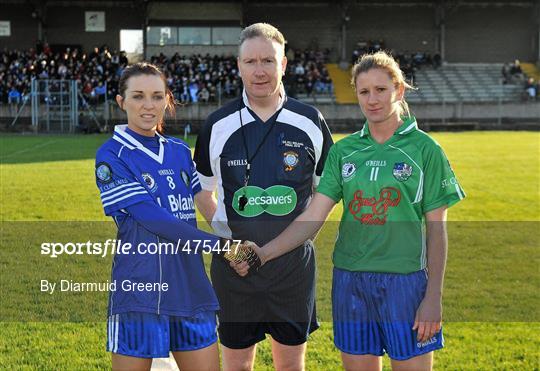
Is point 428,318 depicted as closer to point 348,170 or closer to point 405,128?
point 348,170

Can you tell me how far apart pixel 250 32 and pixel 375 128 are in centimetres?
85

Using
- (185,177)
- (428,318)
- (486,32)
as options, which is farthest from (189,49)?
(428,318)

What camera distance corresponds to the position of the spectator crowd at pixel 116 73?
123ft

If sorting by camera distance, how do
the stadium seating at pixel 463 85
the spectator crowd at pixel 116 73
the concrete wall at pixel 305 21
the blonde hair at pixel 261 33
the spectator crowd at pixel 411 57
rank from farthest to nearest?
the concrete wall at pixel 305 21, the spectator crowd at pixel 411 57, the stadium seating at pixel 463 85, the spectator crowd at pixel 116 73, the blonde hair at pixel 261 33

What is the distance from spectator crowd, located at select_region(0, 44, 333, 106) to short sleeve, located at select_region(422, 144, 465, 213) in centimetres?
3393

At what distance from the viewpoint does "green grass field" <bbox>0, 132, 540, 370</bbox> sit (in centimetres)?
513

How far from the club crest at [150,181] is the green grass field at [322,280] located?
197 centimetres

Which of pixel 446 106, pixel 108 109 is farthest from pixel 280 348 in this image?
pixel 446 106

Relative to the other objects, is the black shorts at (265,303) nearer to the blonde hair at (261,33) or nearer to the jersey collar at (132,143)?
the jersey collar at (132,143)

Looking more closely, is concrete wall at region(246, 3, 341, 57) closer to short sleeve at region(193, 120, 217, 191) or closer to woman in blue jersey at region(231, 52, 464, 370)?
short sleeve at region(193, 120, 217, 191)

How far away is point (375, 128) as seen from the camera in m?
3.49

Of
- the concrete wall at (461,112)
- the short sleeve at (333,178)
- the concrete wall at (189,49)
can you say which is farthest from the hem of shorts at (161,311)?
the concrete wall at (189,49)

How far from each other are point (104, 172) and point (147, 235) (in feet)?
1.18

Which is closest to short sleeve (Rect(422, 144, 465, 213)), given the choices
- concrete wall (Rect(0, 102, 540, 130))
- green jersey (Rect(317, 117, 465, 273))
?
green jersey (Rect(317, 117, 465, 273))
